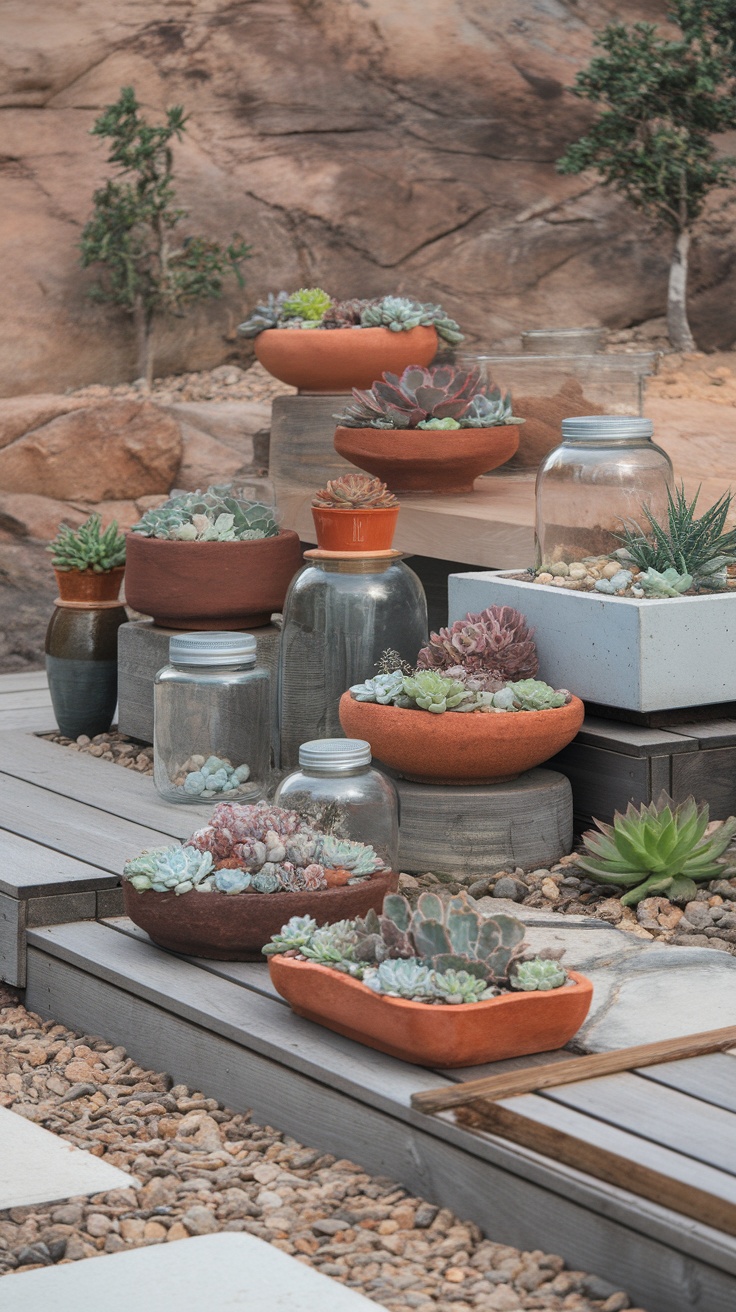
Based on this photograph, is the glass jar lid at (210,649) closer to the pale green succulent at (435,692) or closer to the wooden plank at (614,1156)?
the pale green succulent at (435,692)

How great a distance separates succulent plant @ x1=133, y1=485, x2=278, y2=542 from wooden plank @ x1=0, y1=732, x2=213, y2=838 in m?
0.68

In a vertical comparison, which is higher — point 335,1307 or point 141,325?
point 141,325

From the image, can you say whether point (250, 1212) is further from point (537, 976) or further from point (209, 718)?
point (209, 718)

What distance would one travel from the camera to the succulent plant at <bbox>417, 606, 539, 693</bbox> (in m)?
3.88

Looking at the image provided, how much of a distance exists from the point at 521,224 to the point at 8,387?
3.31 m

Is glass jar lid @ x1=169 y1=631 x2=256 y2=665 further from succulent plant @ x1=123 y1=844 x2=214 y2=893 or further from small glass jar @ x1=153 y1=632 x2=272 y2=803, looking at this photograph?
succulent plant @ x1=123 y1=844 x2=214 y2=893

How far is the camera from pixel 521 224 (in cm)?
1014

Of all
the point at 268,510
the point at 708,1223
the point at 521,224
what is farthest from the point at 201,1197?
the point at 521,224

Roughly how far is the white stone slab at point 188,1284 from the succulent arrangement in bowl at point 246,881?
757 mm

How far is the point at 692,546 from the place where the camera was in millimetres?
3992

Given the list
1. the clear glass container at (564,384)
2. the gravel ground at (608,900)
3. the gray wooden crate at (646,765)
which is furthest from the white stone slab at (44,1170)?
the clear glass container at (564,384)

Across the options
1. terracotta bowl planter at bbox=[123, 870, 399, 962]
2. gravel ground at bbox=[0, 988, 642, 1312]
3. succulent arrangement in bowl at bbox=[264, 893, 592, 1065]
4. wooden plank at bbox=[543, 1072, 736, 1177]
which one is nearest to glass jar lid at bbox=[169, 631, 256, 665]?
terracotta bowl planter at bbox=[123, 870, 399, 962]

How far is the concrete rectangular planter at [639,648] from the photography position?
379cm

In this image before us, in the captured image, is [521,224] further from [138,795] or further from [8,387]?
[138,795]
